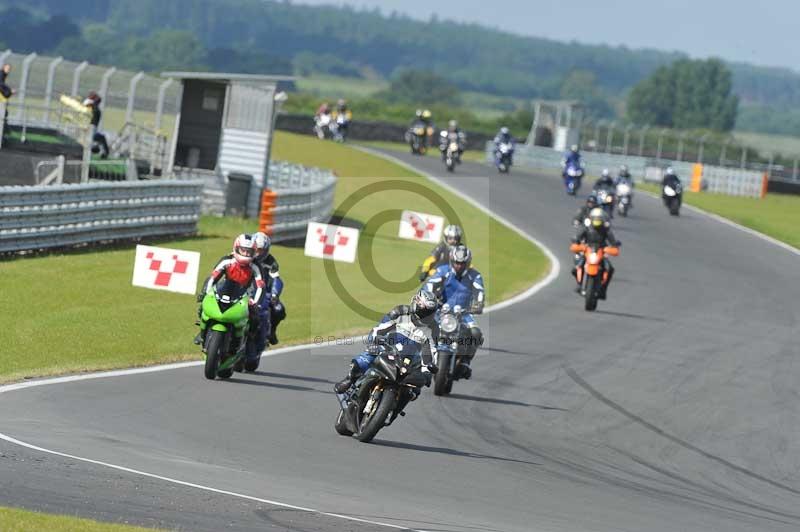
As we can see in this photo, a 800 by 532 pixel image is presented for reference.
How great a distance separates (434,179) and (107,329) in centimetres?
3198

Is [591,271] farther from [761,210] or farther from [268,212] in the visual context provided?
[761,210]

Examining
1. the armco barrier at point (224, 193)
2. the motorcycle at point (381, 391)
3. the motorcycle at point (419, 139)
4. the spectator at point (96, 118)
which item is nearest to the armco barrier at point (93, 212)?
the armco barrier at point (224, 193)

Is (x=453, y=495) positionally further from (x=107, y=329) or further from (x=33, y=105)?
(x=33, y=105)

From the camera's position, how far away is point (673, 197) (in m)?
45.7

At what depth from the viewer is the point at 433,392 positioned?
16.2 metres

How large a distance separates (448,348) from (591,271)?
9.17m

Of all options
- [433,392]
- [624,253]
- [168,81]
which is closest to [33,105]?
[168,81]

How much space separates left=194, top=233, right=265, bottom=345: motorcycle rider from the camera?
597 inches

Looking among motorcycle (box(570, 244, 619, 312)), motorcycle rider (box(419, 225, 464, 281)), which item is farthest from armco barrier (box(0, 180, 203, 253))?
motorcycle (box(570, 244, 619, 312))

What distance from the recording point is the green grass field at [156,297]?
16.4 m

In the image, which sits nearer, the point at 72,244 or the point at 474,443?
the point at 474,443

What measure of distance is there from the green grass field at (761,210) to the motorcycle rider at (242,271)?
90.5 feet

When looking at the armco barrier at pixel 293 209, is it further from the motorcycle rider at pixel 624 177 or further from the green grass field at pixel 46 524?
the green grass field at pixel 46 524

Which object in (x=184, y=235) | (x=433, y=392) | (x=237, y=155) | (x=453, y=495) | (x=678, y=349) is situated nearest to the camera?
(x=453, y=495)
